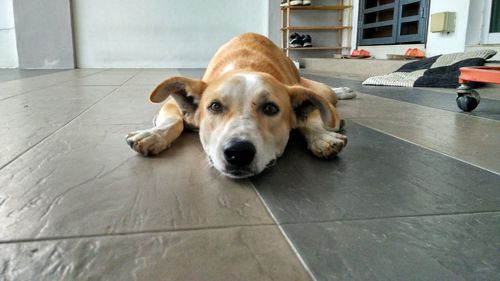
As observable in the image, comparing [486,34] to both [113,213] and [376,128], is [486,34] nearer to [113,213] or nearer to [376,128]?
[376,128]

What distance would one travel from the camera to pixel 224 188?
127 cm

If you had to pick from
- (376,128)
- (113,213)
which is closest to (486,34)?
(376,128)

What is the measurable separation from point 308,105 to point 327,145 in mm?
Result: 288

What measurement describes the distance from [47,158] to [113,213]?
2.16ft

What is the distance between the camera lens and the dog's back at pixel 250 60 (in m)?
2.19

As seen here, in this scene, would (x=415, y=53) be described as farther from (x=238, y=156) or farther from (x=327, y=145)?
(x=238, y=156)

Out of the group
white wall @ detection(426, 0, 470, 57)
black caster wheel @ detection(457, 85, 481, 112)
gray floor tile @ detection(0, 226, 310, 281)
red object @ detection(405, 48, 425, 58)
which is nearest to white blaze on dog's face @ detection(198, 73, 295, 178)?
gray floor tile @ detection(0, 226, 310, 281)

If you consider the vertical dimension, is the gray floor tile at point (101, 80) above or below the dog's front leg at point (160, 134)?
below

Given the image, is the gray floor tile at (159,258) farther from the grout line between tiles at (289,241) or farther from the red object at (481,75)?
the red object at (481,75)

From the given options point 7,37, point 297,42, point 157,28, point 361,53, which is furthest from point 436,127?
point 7,37

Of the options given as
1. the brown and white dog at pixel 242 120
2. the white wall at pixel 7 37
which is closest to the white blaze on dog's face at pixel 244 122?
the brown and white dog at pixel 242 120

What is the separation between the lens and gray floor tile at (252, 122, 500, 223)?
107 cm

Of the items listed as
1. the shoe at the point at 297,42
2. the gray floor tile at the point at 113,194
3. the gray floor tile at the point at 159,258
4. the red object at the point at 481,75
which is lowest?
the gray floor tile at the point at 113,194

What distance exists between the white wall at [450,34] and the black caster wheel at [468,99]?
232 cm
